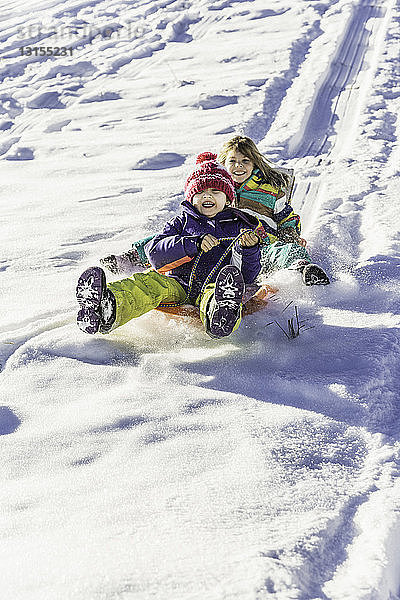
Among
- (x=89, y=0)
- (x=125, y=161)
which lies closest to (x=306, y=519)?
(x=125, y=161)

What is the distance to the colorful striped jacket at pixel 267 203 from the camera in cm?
365

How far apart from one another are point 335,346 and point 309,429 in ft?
2.13

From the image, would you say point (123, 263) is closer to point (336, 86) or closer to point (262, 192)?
point (262, 192)

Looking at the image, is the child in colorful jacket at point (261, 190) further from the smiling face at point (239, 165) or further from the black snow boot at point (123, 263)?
the black snow boot at point (123, 263)

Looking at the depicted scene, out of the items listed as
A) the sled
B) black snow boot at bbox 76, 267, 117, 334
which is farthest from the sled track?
black snow boot at bbox 76, 267, 117, 334

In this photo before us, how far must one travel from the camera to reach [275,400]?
80.4 inches

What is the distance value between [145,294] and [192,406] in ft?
2.31

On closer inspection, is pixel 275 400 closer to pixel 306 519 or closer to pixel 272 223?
pixel 306 519

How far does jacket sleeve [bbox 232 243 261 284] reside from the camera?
275 centimetres

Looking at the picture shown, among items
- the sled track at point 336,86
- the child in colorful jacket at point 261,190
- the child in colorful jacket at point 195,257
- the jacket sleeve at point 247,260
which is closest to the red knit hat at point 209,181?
the child in colorful jacket at point 195,257

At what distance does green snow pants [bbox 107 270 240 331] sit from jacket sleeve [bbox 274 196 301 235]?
1.12m

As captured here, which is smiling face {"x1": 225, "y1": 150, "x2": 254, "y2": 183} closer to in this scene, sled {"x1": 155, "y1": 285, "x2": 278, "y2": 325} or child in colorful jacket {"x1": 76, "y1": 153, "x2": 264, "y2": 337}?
child in colorful jacket {"x1": 76, "y1": 153, "x2": 264, "y2": 337}

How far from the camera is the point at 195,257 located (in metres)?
2.79

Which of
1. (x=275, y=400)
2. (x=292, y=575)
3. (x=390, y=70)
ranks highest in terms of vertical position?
(x=292, y=575)
